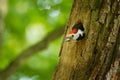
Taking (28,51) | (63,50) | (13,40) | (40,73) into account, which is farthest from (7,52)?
(63,50)

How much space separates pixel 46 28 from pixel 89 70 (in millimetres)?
4581

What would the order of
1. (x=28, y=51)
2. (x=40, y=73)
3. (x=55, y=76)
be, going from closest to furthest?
(x=55, y=76)
(x=28, y=51)
(x=40, y=73)

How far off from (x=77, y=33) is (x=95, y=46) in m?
0.12

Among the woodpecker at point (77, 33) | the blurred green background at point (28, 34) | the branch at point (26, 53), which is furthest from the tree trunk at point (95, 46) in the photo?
the blurred green background at point (28, 34)

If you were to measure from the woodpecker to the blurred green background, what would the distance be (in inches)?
145

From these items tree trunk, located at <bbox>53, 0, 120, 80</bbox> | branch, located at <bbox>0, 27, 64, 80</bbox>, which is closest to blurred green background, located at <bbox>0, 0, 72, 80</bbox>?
branch, located at <bbox>0, 27, 64, 80</bbox>

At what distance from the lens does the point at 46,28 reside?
6.28 metres

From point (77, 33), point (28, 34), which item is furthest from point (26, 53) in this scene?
point (77, 33)

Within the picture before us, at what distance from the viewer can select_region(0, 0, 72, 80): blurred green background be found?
5.74 m

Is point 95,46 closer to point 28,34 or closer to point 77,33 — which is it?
point 77,33

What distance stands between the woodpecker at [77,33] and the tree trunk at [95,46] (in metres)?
0.02

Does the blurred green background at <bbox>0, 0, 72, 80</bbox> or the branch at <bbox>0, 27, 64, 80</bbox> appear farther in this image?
the blurred green background at <bbox>0, 0, 72, 80</bbox>

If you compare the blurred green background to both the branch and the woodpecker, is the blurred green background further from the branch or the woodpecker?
the woodpecker

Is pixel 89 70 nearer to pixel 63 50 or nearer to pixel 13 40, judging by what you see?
pixel 63 50
